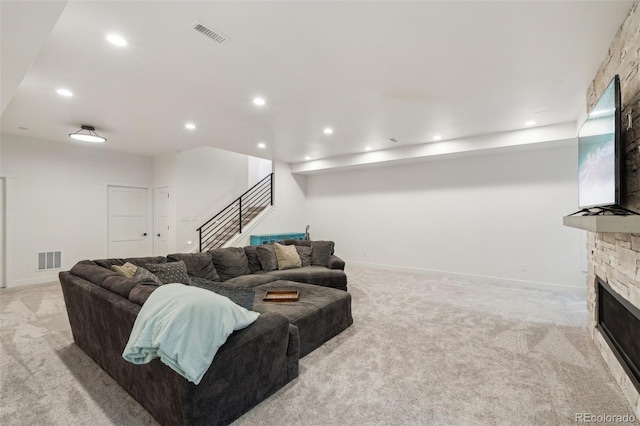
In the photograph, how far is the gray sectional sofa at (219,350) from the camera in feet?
5.56

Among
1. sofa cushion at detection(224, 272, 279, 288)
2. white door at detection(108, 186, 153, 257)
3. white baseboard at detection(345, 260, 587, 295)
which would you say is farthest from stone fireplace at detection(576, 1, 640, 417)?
white door at detection(108, 186, 153, 257)

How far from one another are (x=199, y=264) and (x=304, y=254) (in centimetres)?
173

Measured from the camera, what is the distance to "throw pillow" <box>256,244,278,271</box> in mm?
4738

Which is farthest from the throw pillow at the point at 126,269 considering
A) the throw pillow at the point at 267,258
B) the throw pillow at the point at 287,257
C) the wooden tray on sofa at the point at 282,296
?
the throw pillow at the point at 287,257

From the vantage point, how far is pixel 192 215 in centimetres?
688

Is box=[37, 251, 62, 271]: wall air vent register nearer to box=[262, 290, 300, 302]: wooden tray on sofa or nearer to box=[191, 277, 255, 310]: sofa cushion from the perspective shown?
box=[191, 277, 255, 310]: sofa cushion

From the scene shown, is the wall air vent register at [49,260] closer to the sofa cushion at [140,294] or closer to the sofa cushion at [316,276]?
the sofa cushion at [316,276]

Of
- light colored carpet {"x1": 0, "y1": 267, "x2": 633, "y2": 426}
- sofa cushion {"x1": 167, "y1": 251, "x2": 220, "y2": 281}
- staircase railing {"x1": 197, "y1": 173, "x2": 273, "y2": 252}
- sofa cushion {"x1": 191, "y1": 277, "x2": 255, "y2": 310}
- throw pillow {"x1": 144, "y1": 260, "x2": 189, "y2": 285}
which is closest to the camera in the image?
light colored carpet {"x1": 0, "y1": 267, "x2": 633, "y2": 426}

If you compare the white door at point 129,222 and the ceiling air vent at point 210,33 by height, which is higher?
the ceiling air vent at point 210,33

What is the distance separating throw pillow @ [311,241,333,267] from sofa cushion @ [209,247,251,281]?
47.4 inches

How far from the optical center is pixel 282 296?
3135mm

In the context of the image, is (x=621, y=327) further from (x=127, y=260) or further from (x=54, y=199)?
(x=54, y=199)

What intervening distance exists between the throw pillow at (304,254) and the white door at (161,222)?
3.36 meters

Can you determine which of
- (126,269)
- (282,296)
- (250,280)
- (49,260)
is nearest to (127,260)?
(126,269)
